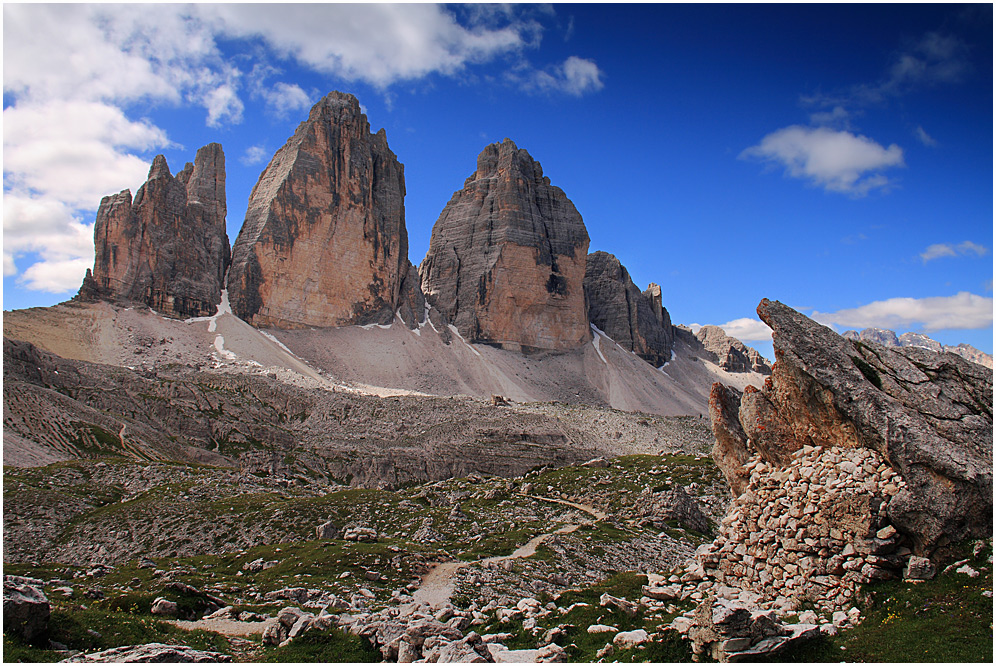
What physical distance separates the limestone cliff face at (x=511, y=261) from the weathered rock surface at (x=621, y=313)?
658 inches

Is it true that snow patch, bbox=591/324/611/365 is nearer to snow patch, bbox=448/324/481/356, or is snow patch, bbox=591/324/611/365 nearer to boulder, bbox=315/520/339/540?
snow patch, bbox=448/324/481/356

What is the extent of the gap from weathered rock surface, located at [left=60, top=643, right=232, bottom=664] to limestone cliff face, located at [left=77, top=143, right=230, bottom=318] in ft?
406

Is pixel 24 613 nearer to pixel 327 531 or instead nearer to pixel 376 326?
pixel 327 531

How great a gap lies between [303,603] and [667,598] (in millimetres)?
12498

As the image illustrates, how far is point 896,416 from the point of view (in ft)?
50.0

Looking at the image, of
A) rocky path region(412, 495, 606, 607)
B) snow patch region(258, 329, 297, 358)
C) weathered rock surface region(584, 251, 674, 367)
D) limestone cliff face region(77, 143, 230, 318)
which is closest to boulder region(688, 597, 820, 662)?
rocky path region(412, 495, 606, 607)

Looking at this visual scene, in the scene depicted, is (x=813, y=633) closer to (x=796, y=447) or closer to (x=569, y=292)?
(x=796, y=447)

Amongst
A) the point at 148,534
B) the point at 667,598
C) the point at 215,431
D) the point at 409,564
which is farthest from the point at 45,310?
the point at 667,598

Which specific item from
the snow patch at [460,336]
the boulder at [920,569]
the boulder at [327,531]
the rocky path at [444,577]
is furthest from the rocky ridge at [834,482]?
the snow patch at [460,336]

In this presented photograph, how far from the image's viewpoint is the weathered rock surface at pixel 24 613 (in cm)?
1405

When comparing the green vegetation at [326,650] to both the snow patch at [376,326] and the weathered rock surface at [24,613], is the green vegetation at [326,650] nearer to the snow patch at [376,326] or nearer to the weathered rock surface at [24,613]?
the weathered rock surface at [24,613]

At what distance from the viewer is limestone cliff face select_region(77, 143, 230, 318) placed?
124 meters

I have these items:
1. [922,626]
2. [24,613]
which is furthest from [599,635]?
[24,613]

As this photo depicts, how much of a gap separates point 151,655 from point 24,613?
3.09 m
